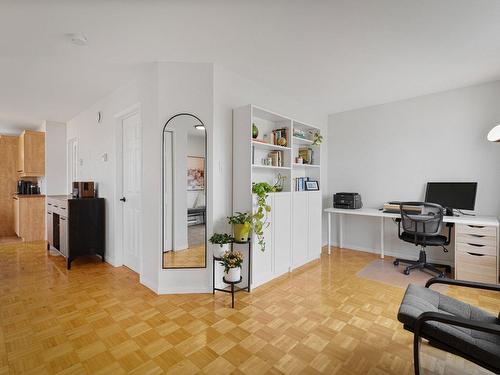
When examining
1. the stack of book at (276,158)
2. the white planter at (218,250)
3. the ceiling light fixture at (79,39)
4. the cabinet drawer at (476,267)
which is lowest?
the cabinet drawer at (476,267)

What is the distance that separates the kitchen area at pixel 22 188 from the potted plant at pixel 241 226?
512 cm

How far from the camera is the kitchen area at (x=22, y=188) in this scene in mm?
5410

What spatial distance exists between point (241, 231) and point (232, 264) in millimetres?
352

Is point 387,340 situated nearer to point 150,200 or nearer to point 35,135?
point 150,200

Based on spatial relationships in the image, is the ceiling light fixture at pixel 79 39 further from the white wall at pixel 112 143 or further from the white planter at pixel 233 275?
the white planter at pixel 233 275

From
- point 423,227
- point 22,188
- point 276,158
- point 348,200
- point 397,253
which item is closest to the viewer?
point 423,227

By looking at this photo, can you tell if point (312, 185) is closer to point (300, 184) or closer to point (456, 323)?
point (300, 184)

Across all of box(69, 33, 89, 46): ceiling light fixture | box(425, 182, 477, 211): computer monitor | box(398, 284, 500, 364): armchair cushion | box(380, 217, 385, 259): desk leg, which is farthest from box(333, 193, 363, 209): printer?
box(69, 33, 89, 46): ceiling light fixture

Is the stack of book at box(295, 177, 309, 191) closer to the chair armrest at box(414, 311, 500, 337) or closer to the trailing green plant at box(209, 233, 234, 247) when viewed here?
the trailing green plant at box(209, 233, 234, 247)

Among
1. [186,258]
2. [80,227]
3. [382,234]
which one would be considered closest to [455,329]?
[186,258]

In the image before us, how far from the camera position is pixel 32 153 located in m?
5.42

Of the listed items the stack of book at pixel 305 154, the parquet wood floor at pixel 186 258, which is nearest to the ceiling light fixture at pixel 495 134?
the stack of book at pixel 305 154

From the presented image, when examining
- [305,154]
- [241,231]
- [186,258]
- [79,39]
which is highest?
[79,39]

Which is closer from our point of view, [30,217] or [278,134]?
[278,134]
